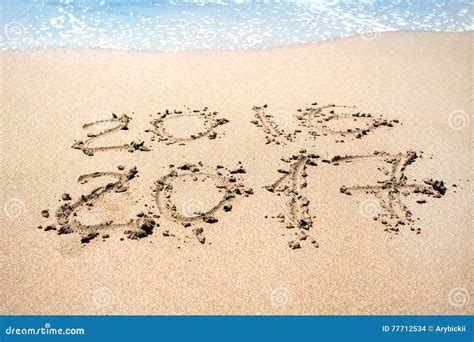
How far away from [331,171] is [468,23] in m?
5.84

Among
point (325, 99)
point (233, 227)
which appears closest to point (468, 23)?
point (325, 99)

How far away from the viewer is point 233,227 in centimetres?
360

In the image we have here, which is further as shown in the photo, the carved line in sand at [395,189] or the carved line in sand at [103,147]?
the carved line in sand at [103,147]

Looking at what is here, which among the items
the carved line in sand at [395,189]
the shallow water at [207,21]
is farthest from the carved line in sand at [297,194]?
Answer: the shallow water at [207,21]

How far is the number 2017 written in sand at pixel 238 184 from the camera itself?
3586 mm

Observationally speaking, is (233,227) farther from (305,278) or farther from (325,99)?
(325,99)

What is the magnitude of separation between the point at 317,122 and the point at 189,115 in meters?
1.57

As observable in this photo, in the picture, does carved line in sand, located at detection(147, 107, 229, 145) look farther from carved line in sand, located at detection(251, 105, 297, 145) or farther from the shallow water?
the shallow water

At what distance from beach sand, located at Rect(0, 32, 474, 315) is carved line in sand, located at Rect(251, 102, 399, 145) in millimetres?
26

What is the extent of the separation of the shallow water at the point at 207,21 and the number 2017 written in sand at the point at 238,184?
2696 millimetres

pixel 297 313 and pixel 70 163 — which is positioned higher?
pixel 70 163

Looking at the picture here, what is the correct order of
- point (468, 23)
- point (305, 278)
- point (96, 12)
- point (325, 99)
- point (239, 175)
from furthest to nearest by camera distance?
point (96, 12) → point (468, 23) → point (325, 99) → point (239, 175) → point (305, 278)

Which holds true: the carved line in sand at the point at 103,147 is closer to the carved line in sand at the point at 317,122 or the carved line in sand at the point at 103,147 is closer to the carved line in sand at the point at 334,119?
the carved line in sand at the point at 317,122

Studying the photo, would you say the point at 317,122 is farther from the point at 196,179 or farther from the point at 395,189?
the point at 196,179
